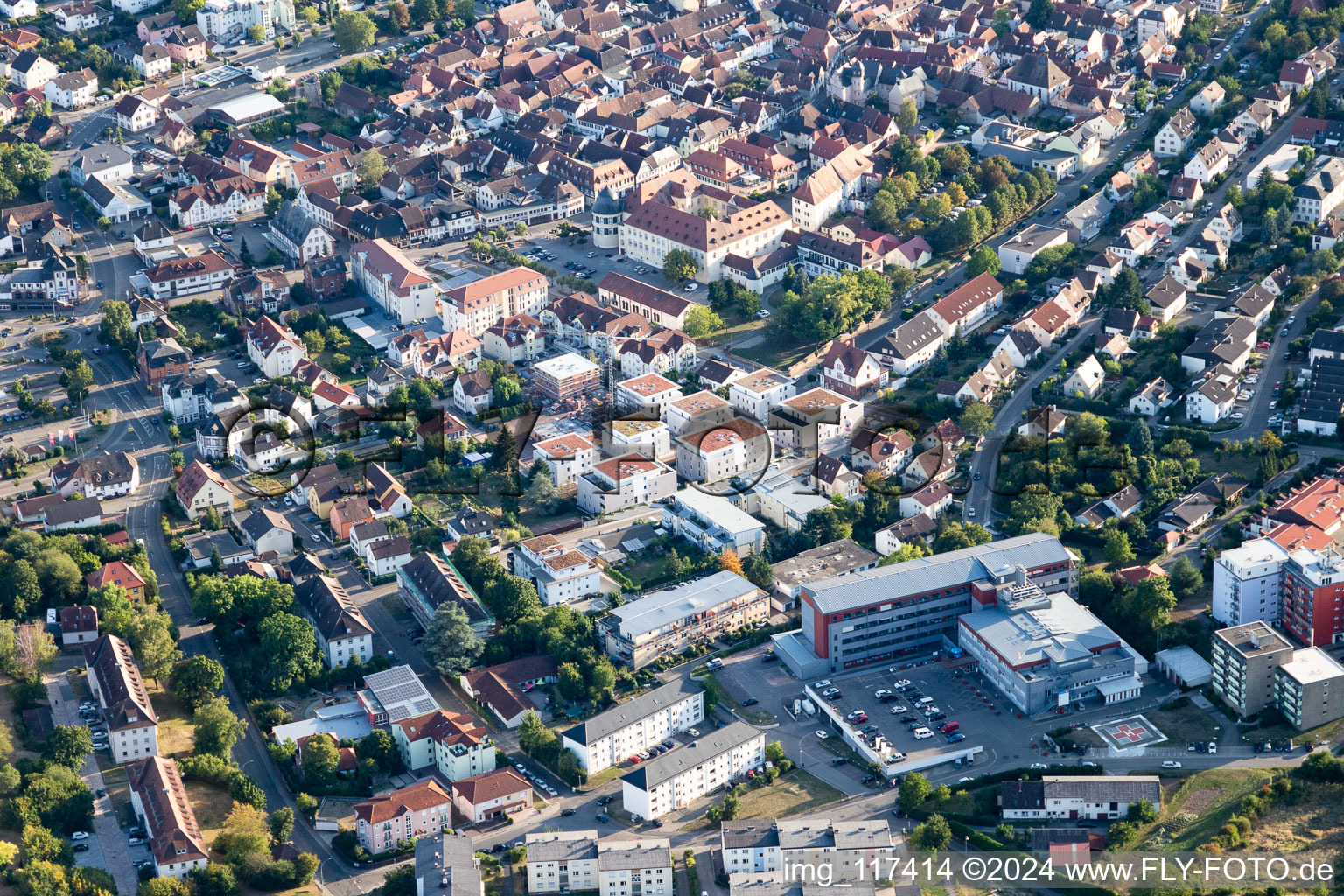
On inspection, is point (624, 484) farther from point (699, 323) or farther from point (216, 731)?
point (216, 731)

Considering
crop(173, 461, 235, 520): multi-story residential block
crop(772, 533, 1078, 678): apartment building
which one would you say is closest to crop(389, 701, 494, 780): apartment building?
crop(772, 533, 1078, 678): apartment building

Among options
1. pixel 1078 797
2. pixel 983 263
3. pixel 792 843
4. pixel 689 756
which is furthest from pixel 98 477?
pixel 1078 797

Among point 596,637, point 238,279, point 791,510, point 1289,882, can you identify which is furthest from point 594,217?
point 1289,882

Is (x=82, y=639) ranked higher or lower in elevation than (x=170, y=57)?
lower

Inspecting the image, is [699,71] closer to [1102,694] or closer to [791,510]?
[791,510]

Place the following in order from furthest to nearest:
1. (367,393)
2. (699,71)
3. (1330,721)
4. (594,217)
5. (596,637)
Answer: (699,71) → (594,217) → (367,393) → (596,637) → (1330,721)

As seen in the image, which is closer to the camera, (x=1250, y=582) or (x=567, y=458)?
(x=1250, y=582)

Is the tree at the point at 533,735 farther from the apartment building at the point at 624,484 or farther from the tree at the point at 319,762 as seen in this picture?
the apartment building at the point at 624,484
